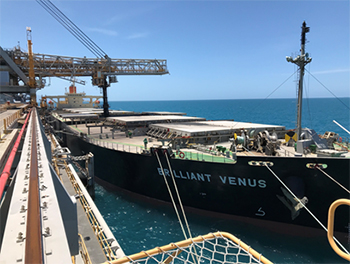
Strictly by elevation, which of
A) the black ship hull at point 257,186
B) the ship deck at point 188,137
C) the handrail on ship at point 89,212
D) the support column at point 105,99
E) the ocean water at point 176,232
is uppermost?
the support column at point 105,99

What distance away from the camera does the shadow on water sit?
1336cm

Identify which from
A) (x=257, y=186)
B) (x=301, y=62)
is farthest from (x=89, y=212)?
(x=301, y=62)

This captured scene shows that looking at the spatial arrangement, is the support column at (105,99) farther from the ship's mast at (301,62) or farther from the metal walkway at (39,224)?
the metal walkway at (39,224)

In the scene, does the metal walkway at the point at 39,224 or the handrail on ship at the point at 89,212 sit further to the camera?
the handrail on ship at the point at 89,212

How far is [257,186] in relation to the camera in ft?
47.4

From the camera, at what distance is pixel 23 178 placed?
16.6ft

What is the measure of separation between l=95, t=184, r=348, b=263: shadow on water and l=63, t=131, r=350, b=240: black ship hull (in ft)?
2.64

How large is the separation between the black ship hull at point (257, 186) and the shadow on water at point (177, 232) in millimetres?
803

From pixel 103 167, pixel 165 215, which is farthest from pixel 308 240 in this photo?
pixel 103 167

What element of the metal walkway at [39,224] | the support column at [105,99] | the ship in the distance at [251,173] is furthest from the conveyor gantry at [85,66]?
the metal walkway at [39,224]

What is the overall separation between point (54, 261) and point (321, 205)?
14.4 m

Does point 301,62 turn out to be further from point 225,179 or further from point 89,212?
point 89,212

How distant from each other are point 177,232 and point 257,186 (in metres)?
Answer: 5.79

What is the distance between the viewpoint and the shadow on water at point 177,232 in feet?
43.8
